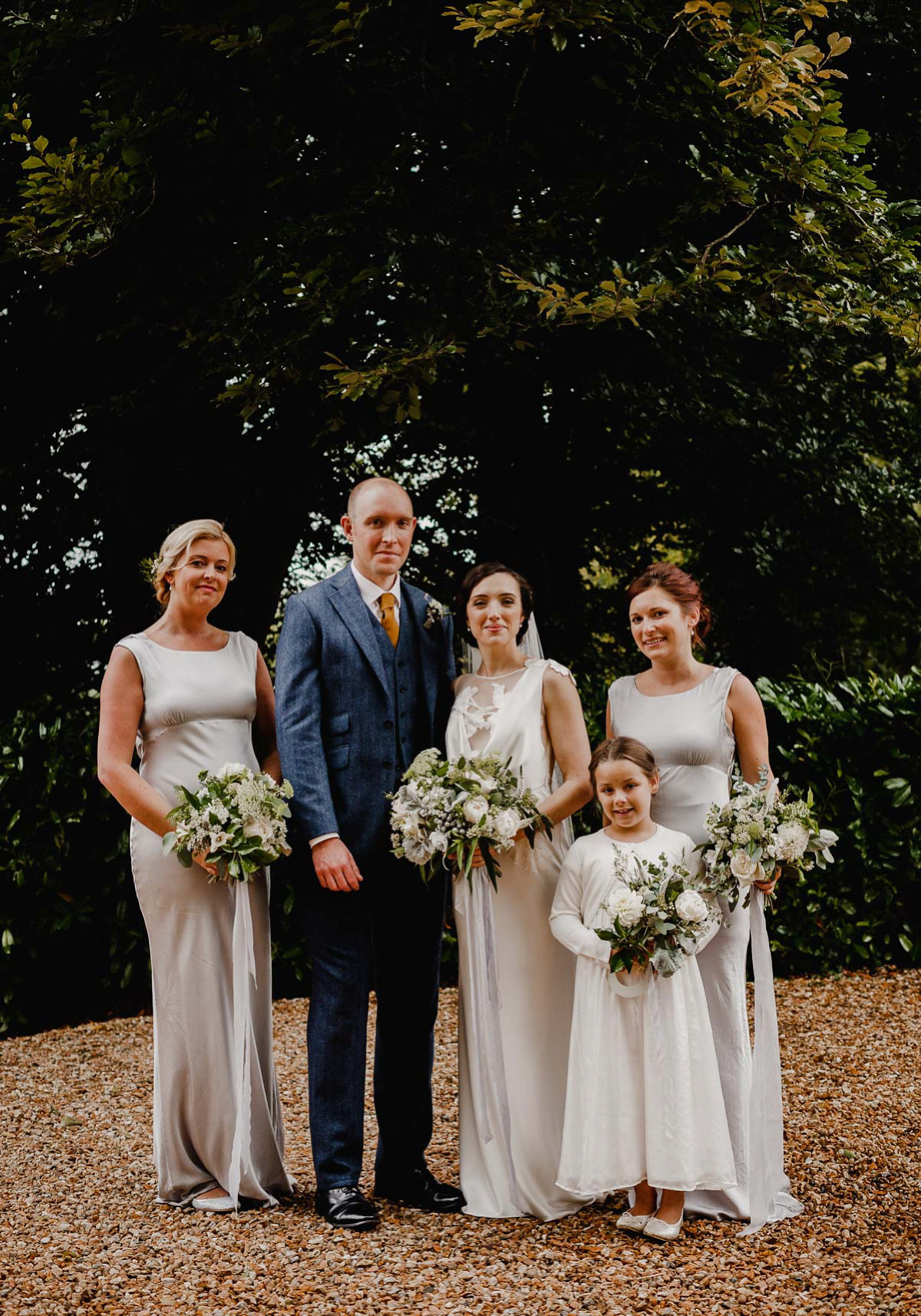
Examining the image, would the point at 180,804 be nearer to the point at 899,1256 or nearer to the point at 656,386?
the point at 899,1256

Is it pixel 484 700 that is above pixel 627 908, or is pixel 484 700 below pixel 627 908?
above

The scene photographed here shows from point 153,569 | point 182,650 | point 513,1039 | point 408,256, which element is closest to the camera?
point 513,1039

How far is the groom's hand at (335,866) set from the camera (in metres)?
3.88

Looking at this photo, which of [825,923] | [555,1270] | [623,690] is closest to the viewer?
[555,1270]

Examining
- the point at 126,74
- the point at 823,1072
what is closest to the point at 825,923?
the point at 823,1072

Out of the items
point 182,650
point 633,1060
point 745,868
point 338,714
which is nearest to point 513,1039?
point 633,1060

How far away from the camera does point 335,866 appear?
12.7 feet

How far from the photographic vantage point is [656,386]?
29.0 ft

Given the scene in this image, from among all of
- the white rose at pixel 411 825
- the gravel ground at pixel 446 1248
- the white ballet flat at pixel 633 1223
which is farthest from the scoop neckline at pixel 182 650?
the white ballet flat at pixel 633 1223

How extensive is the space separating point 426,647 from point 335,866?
2.87ft

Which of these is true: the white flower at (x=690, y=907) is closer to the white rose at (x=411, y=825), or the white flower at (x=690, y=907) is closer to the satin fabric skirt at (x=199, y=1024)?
the white rose at (x=411, y=825)

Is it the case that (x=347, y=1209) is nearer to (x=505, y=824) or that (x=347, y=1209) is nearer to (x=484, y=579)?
(x=505, y=824)

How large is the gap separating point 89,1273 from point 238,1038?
0.82m

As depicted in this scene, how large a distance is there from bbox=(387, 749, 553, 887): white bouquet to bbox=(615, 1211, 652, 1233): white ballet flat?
3.79 feet
